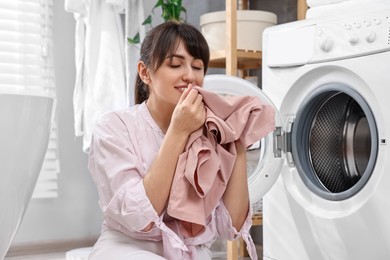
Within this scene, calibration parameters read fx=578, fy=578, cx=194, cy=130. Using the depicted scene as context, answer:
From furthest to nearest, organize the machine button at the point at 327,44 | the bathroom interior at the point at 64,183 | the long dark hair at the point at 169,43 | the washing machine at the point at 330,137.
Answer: the bathroom interior at the point at 64,183 < the machine button at the point at 327,44 < the washing machine at the point at 330,137 < the long dark hair at the point at 169,43

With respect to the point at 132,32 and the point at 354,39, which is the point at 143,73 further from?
the point at 132,32

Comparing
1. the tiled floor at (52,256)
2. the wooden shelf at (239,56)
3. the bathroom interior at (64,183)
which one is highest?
the wooden shelf at (239,56)

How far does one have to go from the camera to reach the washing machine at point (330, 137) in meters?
1.58

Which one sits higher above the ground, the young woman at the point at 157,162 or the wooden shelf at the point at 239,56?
the wooden shelf at the point at 239,56

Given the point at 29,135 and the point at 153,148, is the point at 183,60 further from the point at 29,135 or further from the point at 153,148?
the point at 29,135

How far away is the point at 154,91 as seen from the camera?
1.37 m

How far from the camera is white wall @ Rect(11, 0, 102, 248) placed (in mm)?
2953

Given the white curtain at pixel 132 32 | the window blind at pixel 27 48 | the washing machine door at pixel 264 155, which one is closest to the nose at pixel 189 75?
the washing machine door at pixel 264 155

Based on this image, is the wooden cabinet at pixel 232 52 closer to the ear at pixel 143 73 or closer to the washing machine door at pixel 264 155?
the washing machine door at pixel 264 155

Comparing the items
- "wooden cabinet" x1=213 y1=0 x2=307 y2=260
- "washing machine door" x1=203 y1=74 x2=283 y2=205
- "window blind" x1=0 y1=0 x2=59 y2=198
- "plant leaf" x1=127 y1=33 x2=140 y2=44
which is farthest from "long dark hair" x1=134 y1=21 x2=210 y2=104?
"window blind" x1=0 y1=0 x2=59 y2=198

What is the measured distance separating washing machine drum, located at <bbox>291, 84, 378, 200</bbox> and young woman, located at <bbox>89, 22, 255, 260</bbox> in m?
0.53

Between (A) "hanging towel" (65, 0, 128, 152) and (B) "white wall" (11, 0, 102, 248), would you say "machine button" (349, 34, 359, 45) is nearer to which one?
(A) "hanging towel" (65, 0, 128, 152)

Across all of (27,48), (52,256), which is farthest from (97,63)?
(52,256)

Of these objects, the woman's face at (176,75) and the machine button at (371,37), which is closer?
the woman's face at (176,75)
